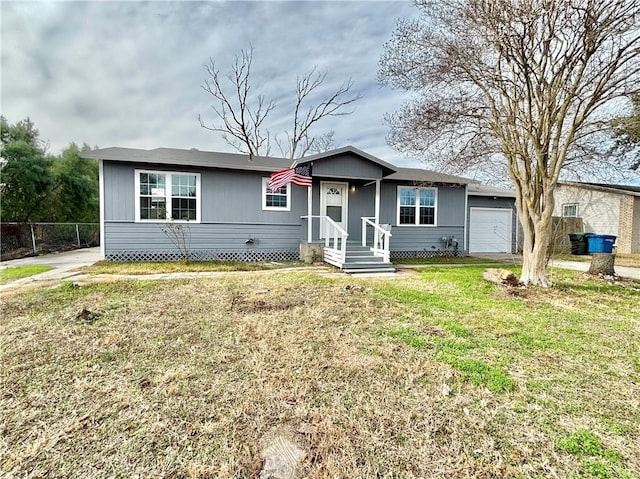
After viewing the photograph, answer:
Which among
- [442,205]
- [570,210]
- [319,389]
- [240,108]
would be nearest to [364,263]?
[442,205]

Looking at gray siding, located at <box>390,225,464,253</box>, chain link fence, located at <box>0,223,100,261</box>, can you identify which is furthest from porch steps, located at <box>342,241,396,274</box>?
chain link fence, located at <box>0,223,100,261</box>

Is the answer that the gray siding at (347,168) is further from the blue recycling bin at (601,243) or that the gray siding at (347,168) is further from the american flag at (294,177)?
the blue recycling bin at (601,243)

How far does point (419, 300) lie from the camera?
565cm

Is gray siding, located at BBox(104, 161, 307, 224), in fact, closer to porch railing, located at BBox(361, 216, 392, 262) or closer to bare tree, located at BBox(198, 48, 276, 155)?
porch railing, located at BBox(361, 216, 392, 262)

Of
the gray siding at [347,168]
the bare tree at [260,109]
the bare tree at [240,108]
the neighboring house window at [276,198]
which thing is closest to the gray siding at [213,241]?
the neighboring house window at [276,198]

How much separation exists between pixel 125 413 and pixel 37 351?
1.79 meters

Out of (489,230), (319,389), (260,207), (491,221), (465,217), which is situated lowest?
(319,389)

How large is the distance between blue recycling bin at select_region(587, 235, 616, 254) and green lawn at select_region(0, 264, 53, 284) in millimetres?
20174

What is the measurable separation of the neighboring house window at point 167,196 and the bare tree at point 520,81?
6366mm

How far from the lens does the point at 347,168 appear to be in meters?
9.90

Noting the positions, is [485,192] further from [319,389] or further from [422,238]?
[319,389]

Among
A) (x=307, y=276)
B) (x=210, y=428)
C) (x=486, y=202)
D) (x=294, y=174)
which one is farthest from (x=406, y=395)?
(x=486, y=202)

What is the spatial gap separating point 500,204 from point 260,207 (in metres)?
10.6

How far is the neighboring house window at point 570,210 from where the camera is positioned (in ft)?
57.5
